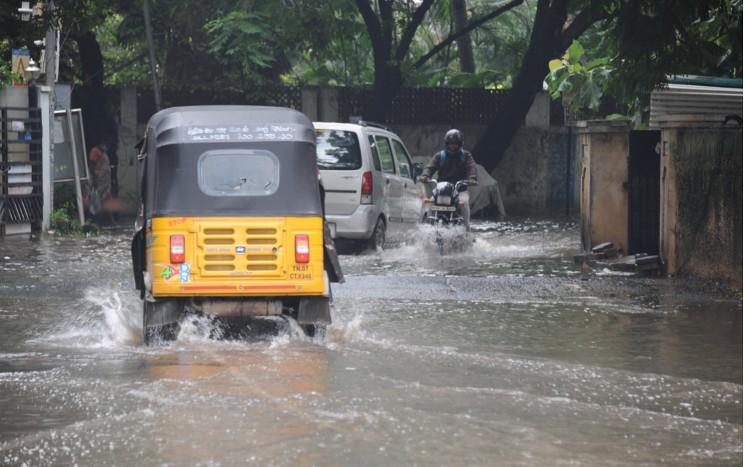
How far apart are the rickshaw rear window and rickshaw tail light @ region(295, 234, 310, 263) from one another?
481mm

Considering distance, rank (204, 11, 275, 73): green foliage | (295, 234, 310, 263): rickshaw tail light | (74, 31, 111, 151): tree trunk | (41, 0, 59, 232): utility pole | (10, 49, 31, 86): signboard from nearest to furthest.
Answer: (295, 234, 310, 263): rickshaw tail light, (10, 49, 31, 86): signboard, (41, 0, 59, 232): utility pole, (204, 11, 275, 73): green foliage, (74, 31, 111, 151): tree trunk

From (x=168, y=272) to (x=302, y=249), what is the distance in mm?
1054

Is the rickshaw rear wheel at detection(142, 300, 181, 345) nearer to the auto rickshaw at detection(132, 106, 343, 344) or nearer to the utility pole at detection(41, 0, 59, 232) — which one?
the auto rickshaw at detection(132, 106, 343, 344)

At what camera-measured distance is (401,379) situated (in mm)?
9258

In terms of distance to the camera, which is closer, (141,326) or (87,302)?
(141,326)

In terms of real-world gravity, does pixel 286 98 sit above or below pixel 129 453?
above

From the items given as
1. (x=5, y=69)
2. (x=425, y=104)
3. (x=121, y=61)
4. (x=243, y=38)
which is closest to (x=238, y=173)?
(x=5, y=69)

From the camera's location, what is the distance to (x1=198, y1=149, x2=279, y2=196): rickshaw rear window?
11.1 meters

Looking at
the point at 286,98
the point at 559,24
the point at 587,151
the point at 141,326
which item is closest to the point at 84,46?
the point at 286,98

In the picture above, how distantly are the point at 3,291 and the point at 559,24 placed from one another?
681 inches

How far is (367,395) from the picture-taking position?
8.63 m

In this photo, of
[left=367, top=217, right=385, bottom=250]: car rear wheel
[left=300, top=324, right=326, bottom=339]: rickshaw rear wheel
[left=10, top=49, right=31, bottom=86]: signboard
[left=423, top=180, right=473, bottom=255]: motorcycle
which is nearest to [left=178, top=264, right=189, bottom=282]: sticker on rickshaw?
[left=300, top=324, right=326, bottom=339]: rickshaw rear wheel

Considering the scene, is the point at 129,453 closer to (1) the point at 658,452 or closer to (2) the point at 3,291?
(1) the point at 658,452

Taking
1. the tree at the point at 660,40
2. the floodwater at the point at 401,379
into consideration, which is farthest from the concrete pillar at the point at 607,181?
the floodwater at the point at 401,379
